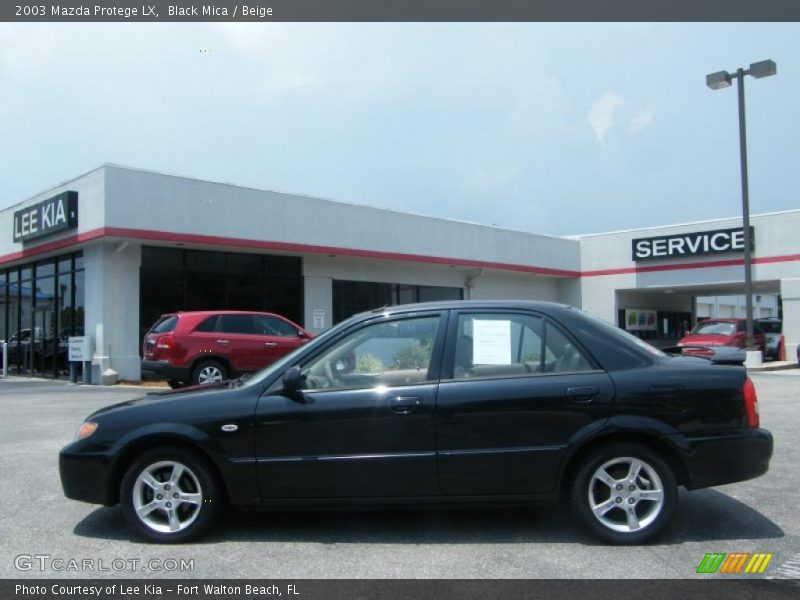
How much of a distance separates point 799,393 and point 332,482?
38.6ft

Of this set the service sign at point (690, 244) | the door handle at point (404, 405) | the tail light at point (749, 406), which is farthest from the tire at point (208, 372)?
the service sign at point (690, 244)

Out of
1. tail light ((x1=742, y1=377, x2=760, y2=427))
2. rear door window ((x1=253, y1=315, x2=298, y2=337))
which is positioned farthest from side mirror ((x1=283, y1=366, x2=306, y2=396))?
rear door window ((x1=253, y1=315, x2=298, y2=337))

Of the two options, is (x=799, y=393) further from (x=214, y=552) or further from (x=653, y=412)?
(x=214, y=552)

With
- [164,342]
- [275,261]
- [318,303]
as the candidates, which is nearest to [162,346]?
[164,342]

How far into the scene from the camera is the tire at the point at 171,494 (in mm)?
4559

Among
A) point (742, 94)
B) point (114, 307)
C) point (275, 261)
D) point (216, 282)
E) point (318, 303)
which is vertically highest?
point (742, 94)

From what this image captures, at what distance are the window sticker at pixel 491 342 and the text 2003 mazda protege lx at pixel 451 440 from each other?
2cm

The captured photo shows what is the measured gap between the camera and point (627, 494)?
175 inches

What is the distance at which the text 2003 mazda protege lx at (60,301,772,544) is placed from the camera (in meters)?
4.46

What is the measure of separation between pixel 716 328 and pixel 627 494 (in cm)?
1912

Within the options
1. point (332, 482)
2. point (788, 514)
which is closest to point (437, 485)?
point (332, 482)

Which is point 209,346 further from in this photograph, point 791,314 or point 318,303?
point 791,314

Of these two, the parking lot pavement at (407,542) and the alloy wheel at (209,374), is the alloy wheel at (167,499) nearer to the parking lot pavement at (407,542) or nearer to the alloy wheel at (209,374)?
the parking lot pavement at (407,542)
